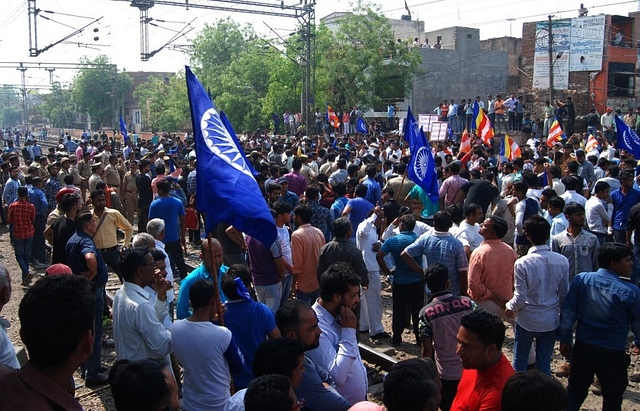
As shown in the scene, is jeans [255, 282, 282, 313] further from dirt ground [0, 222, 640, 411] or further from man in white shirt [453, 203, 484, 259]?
man in white shirt [453, 203, 484, 259]

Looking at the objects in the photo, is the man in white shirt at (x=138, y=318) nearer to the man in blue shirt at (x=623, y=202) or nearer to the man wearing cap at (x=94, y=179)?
the man in blue shirt at (x=623, y=202)

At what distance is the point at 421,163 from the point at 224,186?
5996 mm

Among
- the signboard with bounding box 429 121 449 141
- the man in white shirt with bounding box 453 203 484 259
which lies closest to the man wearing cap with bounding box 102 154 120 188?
the signboard with bounding box 429 121 449 141

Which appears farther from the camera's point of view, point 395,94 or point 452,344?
point 395,94

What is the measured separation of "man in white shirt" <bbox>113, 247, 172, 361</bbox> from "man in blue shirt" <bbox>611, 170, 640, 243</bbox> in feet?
23.3

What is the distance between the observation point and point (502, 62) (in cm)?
4659

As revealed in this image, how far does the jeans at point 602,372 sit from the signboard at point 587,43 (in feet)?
119

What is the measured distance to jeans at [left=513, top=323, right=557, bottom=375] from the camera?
557 cm

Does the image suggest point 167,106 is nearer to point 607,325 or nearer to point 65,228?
point 65,228

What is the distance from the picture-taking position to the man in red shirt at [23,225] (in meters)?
10.7

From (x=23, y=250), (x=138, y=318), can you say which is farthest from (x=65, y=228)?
(x=23, y=250)

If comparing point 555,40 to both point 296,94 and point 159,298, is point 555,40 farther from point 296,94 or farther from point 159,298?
point 159,298

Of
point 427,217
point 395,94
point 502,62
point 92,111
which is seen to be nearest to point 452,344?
point 427,217

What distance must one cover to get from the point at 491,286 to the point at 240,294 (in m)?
2.69
